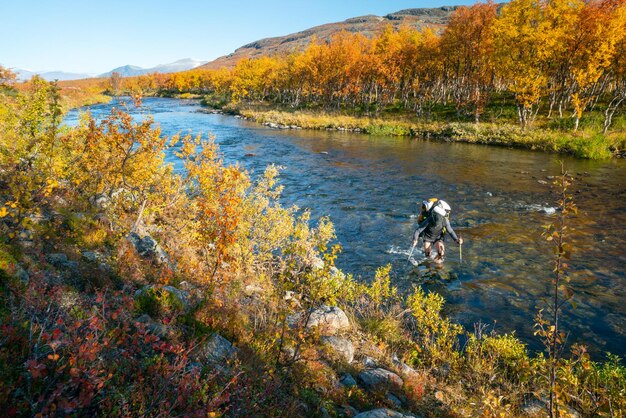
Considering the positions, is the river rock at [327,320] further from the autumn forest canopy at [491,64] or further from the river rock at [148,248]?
the autumn forest canopy at [491,64]

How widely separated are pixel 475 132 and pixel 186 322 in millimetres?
41101

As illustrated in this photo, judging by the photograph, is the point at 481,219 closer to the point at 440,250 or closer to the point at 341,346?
the point at 440,250

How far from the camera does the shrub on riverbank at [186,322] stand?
12.2 ft

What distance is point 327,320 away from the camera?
7742mm

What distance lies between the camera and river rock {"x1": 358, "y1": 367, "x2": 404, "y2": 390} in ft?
19.9

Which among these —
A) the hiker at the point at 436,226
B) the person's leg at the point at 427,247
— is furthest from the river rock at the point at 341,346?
the person's leg at the point at 427,247

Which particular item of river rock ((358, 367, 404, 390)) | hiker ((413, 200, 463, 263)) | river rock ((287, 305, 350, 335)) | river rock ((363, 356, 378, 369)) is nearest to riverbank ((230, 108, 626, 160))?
hiker ((413, 200, 463, 263))

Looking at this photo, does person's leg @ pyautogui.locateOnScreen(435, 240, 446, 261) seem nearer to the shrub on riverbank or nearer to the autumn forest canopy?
the shrub on riverbank

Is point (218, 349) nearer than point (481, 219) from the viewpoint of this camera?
Yes

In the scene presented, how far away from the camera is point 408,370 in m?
6.78

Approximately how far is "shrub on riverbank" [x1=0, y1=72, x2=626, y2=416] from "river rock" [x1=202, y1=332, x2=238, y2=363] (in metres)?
0.03

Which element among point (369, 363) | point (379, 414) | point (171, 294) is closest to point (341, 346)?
point (369, 363)

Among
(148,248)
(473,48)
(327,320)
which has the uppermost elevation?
(473,48)

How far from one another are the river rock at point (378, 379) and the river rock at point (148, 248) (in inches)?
203
